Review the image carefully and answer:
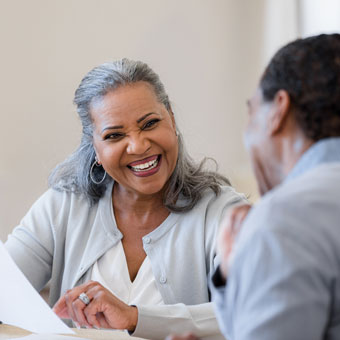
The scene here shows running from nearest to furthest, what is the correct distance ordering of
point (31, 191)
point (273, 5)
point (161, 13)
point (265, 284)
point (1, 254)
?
point (265, 284), point (1, 254), point (31, 191), point (161, 13), point (273, 5)

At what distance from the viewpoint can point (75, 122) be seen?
2574 mm

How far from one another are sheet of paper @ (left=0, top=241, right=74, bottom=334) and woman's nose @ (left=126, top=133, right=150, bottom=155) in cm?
45

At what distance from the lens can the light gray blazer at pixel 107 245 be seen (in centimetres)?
180

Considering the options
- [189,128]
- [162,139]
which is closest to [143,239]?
[162,139]

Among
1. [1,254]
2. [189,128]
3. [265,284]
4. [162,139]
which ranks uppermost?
[265,284]

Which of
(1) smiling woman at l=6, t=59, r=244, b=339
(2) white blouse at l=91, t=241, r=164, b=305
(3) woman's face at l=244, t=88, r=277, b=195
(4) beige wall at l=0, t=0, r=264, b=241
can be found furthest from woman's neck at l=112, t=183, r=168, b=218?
(3) woman's face at l=244, t=88, r=277, b=195

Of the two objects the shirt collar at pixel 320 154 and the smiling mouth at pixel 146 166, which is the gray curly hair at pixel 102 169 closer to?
the smiling mouth at pixel 146 166

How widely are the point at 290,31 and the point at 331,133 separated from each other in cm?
335

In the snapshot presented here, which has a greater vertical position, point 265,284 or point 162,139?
point 265,284

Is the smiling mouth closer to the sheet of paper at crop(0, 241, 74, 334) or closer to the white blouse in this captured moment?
the white blouse

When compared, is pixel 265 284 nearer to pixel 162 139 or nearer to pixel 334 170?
pixel 334 170

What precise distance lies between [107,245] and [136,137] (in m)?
0.33

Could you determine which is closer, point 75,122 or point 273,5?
point 75,122

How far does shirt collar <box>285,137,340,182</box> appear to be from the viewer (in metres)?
0.86
